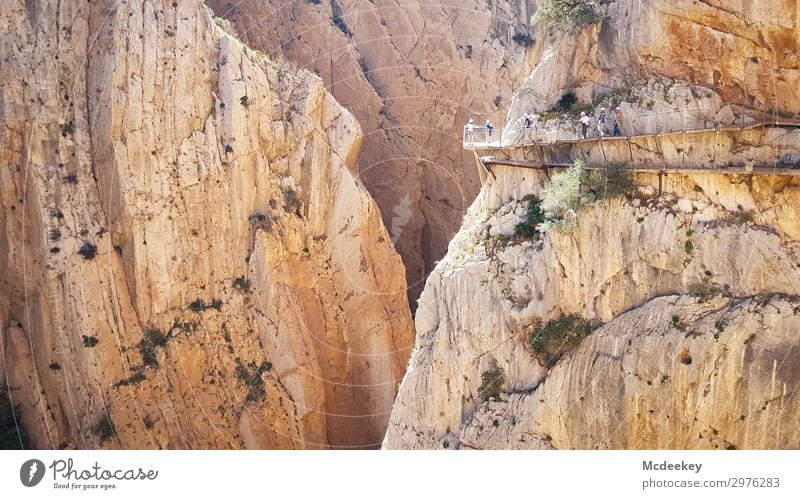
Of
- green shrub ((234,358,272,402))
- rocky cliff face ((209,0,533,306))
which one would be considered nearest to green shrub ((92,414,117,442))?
green shrub ((234,358,272,402))

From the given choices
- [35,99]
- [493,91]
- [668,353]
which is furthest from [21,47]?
[668,353]

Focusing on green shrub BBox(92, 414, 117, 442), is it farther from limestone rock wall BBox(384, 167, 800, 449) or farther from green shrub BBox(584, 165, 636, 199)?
green shrub BBox(584, 165, 636, 199)

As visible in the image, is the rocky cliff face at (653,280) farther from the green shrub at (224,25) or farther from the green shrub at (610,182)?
the green shrub at (224,25)

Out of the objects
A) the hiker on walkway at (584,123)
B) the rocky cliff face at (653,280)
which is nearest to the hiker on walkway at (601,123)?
the hiker on walkway at (584,123)

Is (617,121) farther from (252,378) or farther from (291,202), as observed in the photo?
(252,378)

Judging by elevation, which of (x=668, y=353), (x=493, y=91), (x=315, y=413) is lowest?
(x=315, y=413)
